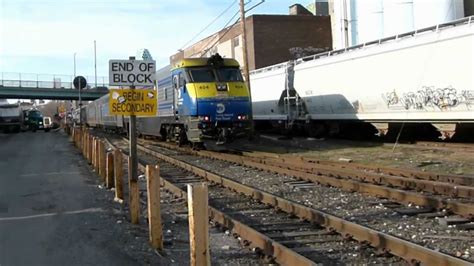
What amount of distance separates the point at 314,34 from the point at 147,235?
5278 centimetres

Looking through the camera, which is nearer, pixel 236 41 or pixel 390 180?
pixel 390 180

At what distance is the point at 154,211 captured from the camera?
7.42 meters

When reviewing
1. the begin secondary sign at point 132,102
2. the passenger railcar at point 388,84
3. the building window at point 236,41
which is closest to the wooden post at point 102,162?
the begin secondary sign at point 132,102

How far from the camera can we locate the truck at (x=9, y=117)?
203 feet

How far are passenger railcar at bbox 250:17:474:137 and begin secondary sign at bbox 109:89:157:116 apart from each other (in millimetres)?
11054

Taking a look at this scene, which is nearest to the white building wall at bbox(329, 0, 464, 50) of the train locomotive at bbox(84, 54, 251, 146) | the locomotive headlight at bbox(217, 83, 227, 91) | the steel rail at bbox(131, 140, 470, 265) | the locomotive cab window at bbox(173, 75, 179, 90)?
the train locomotive at bbox(84, 54, 251, 146)

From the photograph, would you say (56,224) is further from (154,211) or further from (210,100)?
(210,100)

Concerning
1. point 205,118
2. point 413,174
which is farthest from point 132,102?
point 205,118

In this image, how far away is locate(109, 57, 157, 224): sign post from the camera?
972 centimetres

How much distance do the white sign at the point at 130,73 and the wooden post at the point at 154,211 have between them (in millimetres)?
2776

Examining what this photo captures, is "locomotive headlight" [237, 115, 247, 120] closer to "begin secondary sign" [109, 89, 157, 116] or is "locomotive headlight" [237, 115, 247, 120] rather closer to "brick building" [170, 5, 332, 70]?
"begin secondary sign" [109, 89, 157, 116]

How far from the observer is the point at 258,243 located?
23.4 ft

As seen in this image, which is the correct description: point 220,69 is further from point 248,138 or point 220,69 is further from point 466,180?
point 466,180

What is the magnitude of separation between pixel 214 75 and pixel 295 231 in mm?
13895
